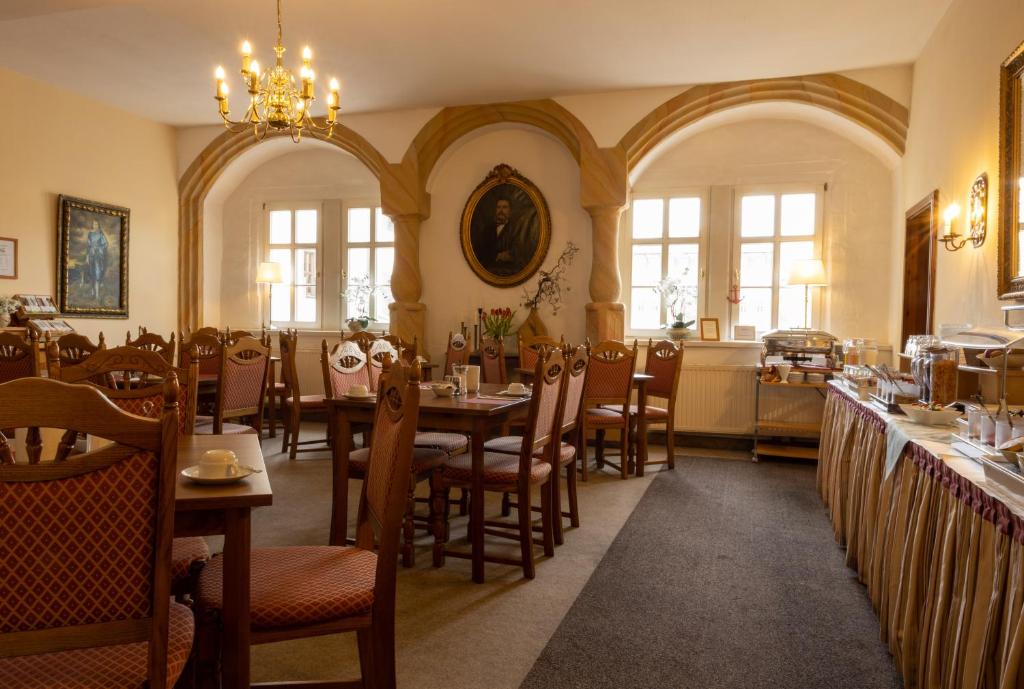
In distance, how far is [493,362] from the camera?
256 inches

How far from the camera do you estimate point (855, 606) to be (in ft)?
9.76

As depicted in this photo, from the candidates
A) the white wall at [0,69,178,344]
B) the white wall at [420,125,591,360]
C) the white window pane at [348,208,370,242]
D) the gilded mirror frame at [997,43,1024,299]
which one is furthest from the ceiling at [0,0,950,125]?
the gilded mirror frame at [997,43,1024,299]

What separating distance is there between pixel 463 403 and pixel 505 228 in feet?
14.2

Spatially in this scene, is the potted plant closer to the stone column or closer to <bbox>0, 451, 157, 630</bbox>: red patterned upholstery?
the stone column

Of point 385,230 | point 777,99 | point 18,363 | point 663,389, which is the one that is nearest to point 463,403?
point 18,363

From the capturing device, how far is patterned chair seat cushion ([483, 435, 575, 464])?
3.58 meters

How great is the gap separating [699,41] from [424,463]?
4061 mm

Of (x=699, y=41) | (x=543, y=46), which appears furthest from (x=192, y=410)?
(x=699, y=41)

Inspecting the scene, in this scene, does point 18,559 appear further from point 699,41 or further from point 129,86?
point 129,86

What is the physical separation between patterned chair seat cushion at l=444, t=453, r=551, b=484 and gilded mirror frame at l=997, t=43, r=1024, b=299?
2299 mm

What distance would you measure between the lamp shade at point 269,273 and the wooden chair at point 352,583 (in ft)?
21.2

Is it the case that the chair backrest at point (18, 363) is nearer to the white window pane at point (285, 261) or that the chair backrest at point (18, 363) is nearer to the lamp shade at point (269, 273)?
the lamp shade at point (269, 273)

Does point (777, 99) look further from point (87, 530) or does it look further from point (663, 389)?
point (87, 530)

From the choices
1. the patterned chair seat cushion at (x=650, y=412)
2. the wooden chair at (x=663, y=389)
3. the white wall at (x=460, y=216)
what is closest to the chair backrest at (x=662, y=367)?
the wooden chair at (x=663, y=389)
